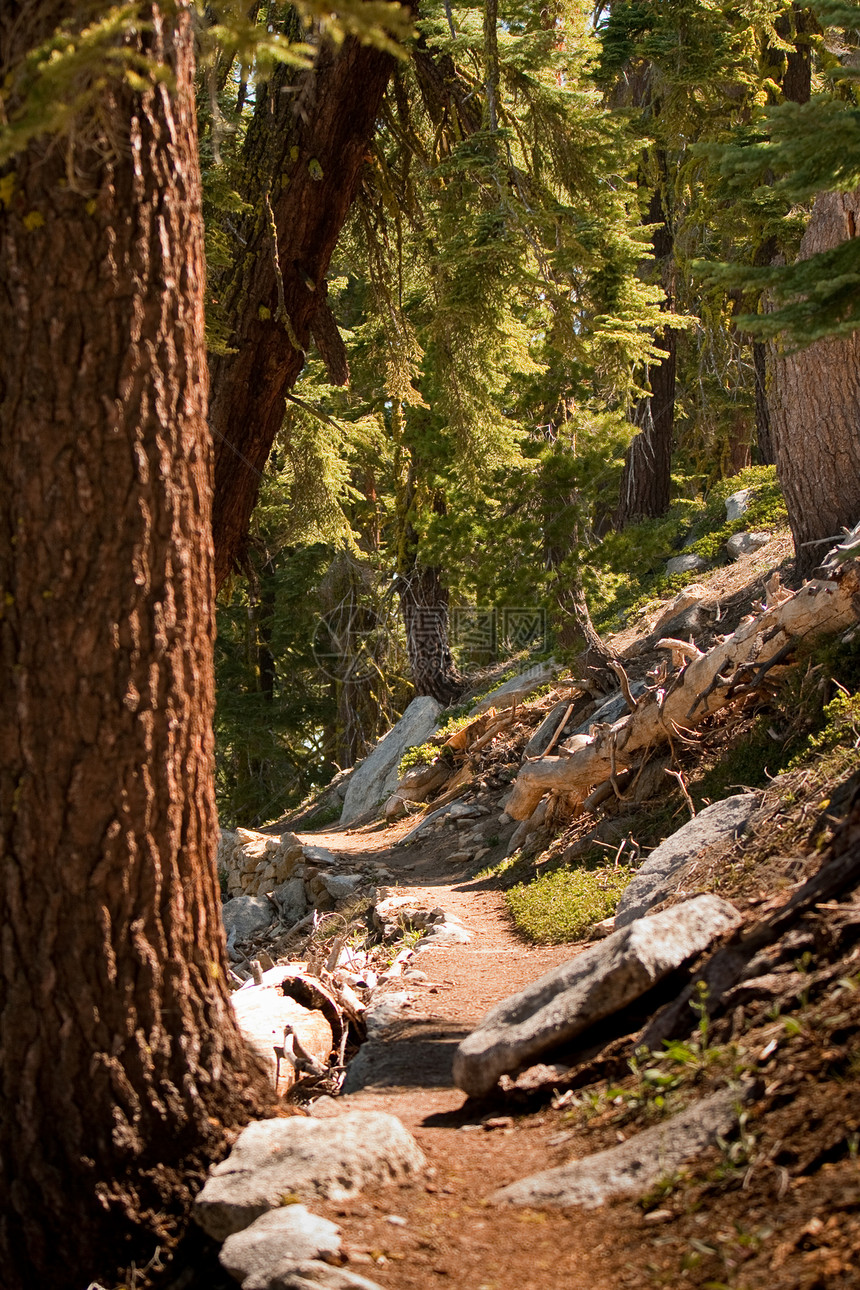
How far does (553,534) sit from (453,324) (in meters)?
3.97

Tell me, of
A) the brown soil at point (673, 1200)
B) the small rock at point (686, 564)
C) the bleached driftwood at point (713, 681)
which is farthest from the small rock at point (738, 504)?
the brown soil at point (673, 1200)

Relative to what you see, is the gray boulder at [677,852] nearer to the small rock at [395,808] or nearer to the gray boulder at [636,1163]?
the gray boulder at [636,1163]

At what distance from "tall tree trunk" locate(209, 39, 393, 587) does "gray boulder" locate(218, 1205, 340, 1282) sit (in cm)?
505

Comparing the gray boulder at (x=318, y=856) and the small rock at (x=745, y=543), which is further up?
the small rock at (x=745, y=543)

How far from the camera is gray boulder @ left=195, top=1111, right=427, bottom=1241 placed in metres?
3.29

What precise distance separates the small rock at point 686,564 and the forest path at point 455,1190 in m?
9.68

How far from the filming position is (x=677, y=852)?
6.27m

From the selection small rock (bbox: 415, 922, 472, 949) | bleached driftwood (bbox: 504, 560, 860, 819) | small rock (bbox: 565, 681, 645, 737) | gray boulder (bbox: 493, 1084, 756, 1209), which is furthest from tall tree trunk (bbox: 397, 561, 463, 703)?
gray boulder (bbox: 493, 1084, 756, 1209)

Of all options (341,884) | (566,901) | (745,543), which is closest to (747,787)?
(566,901)

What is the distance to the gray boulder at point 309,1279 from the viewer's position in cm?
276

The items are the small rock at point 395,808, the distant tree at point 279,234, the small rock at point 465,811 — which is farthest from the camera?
the small rock at point 395,808

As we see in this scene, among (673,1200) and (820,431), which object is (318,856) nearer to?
(820,431)

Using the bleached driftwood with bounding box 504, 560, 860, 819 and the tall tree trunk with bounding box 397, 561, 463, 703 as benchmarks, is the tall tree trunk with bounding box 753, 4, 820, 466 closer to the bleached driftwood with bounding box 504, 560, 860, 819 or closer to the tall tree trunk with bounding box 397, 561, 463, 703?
the bleached driftwood with bounding box 504, 560, 860, 819

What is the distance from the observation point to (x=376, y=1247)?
3021 mm
